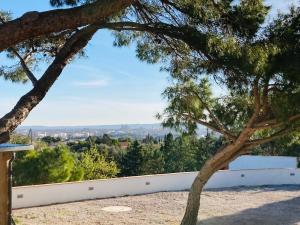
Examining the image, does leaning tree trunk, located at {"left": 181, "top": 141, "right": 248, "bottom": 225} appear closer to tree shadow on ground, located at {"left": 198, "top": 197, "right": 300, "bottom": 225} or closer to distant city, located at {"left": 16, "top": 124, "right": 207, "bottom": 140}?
distant city, located at {"left": 16, "top": 124, "right": 207, "bottom": 140}

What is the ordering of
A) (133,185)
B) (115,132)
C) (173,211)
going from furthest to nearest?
1. (115,132)
2. (133,185)
3. (173,211)

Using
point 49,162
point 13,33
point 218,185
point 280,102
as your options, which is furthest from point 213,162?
point 49,162

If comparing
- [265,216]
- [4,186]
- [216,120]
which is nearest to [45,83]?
[4,186]

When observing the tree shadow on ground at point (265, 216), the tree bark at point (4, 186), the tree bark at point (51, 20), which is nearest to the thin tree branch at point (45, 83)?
the tree bark at point (4, 186)

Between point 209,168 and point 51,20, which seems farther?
point 209,168

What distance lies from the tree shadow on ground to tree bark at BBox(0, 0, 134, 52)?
7388mm

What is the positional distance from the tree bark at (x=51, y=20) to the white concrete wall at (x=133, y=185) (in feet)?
29.9

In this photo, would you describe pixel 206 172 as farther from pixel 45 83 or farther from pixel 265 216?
pixel 45 83

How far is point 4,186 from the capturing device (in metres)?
6.66

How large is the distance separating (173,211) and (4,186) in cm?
712

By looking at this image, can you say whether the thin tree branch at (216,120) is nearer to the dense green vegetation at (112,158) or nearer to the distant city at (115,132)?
the distant city at (115,132)

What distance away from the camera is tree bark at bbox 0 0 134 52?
4.92 m

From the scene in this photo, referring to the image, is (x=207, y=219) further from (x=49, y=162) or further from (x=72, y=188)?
(x=49, y=162)

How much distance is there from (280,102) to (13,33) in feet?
15.6
